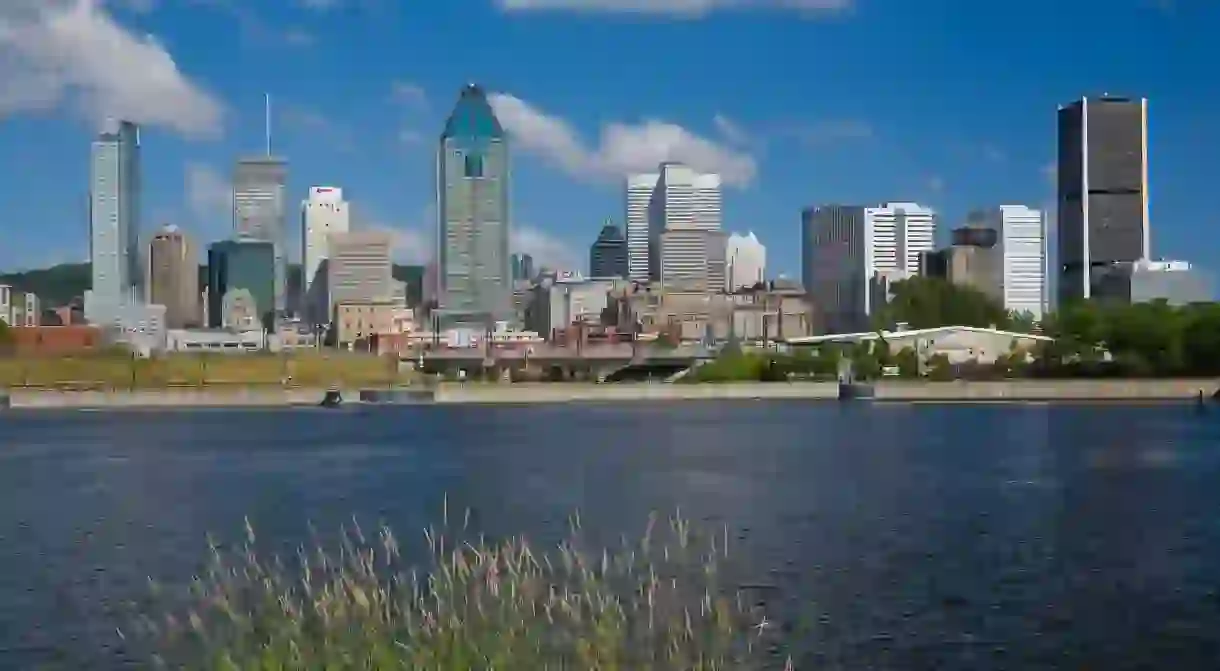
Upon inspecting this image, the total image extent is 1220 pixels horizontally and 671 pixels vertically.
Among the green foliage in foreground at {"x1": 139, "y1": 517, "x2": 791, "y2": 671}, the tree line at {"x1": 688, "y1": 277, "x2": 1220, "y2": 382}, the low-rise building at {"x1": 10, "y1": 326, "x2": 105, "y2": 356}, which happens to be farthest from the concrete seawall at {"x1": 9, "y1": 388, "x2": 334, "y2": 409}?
the green foliage in foreground at {"x1": 139, "y1": 517, "x2": 791, "y2": 671}

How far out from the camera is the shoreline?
130000 millimetres

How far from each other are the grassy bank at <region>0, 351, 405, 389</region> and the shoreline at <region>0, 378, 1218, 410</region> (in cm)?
659

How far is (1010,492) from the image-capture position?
147 feet

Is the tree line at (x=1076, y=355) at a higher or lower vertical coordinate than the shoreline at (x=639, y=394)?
higher

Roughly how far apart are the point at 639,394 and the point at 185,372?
40.7 m

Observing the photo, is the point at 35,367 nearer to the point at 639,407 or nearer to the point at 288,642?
the point at 639,407

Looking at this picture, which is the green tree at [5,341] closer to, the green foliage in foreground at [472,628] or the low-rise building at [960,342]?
the low-rise building at [960,342]

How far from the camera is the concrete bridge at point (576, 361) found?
18138 centimetres

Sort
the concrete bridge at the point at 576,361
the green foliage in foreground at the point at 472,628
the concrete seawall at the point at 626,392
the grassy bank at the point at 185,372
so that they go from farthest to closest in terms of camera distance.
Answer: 1. the concrete bridge at the point at 576,361
2. the grassy bank at the point at 185,372
3. the concrete seawall at the point at 626,392
4. the green foliage in foreground at the point at 472,628

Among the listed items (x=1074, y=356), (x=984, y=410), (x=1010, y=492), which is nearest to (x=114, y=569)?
(x=1010, y=492)

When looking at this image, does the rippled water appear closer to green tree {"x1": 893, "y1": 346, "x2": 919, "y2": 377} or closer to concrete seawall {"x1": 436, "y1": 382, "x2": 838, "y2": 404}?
concrete seawall {"x1": 436, "y1": 382, "x2": 838, "y2": 404}

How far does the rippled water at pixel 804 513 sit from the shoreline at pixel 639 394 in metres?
44.2

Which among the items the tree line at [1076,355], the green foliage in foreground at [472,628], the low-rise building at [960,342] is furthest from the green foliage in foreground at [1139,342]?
the green foliage in foreground at [472,628]

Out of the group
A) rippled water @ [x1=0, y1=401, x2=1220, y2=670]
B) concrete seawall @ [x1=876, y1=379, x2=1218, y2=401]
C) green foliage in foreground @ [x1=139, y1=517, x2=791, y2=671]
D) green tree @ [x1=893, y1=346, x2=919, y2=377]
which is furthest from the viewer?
green tree @ [x1=893, y1=346, x2=919, y2=377]
